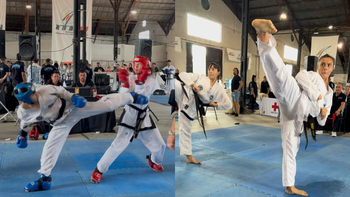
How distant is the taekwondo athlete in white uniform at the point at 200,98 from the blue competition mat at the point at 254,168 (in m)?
0.26

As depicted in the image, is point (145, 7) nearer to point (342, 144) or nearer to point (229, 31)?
point (229, 31)

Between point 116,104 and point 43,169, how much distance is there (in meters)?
0.92

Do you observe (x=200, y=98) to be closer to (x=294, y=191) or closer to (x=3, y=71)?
(x=294, y=191)

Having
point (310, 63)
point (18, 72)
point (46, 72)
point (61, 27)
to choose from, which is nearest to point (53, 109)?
point (46, 72)

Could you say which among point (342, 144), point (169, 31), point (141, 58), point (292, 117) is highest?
point (169, 31)

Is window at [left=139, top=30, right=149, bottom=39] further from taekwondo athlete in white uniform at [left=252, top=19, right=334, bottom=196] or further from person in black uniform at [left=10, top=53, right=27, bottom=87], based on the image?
person in black uniform at [left=10, top=53, right=27, bottom=87]

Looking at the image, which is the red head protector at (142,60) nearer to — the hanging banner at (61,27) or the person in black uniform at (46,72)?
the person in black uniform at (46,72)

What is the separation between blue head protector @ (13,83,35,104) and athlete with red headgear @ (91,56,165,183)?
712 millimetres

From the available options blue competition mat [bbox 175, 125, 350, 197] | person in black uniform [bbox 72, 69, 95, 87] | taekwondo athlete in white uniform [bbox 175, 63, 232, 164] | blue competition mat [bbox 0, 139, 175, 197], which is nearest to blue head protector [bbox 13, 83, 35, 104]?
blue competition mat [bbox 0, 139, 175, 197]

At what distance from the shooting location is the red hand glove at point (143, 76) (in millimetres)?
2277

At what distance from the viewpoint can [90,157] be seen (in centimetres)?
320

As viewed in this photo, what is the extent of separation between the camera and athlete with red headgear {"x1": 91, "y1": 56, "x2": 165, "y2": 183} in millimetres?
2283

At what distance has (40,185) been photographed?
89.3 inches

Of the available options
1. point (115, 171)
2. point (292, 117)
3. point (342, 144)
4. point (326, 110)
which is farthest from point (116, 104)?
point (342, 144)
